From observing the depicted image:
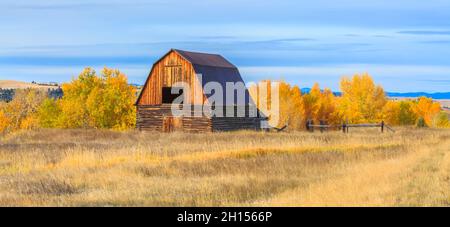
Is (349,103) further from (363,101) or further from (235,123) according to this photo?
(235,123)

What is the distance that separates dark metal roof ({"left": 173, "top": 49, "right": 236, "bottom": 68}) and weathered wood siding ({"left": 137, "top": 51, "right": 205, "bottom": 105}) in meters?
0.51

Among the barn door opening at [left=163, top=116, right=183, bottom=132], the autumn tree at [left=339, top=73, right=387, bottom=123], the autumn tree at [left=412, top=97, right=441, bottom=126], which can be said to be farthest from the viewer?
the autumn tree at [left=412, top=97, right=441, bottom=126]

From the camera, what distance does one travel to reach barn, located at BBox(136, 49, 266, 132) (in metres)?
42.4

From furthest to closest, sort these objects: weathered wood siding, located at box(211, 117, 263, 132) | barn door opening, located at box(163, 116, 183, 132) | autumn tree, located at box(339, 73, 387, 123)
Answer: autumn tree, located at box(339, 73, 387, 123) → barn door opening, located at box(163, 116, 183, 132) → weathered wood siding, located at box(211, 117, 263, 132)

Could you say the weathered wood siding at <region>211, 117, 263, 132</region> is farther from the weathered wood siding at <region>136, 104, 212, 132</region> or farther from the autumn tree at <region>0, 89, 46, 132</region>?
the autumn tree at <region>0, 89, 46, 132</region>

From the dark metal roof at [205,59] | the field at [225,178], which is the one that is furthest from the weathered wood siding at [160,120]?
the field at [225,178]

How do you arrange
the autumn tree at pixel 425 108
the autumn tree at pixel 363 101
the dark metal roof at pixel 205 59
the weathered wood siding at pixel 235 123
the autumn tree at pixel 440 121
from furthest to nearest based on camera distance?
the autumn tree at pixel 425 108
the autumn tree at pixel 440 121
the autumn tree at pixel 363 101
the dark metal roof at pixel 205 59
the weathered wood siding at pixel 235 123

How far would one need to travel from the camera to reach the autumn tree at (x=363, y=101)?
70.2 meters

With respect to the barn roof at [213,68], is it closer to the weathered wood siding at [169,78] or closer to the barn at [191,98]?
the barn at [191,98]

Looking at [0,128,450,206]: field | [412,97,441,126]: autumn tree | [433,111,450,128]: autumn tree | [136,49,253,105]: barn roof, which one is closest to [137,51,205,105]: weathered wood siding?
[136,49,253,105]: barn roof

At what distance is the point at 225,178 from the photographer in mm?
15844

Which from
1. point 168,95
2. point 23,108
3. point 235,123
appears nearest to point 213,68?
point 235,123

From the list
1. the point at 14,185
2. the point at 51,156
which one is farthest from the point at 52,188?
the point at 51,156

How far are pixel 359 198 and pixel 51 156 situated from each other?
44.3 ft
